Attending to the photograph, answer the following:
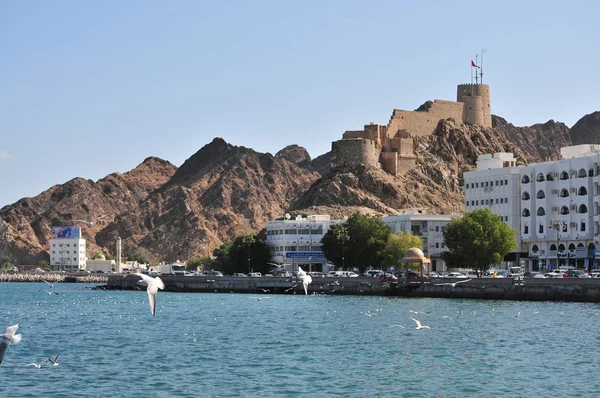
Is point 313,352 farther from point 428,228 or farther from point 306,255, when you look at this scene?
point 306,255

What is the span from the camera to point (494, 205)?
165 metres

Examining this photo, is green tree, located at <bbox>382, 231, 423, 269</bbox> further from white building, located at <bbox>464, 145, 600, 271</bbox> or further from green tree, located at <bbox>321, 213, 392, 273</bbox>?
white building, located at <bbox>464, 145, 600, 271</bbox>

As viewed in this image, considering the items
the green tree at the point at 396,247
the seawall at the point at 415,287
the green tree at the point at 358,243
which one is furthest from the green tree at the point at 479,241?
the green tree at the point at 358,243

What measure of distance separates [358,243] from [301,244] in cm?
2420

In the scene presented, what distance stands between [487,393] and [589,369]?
9.34m

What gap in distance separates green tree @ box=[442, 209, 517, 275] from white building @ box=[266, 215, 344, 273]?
1814 inches

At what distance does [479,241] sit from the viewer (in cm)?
13588

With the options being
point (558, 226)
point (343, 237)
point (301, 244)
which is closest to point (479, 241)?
point (558, 226)

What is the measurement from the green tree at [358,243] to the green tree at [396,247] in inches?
35.2

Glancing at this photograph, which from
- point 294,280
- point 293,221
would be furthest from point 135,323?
point 293,221

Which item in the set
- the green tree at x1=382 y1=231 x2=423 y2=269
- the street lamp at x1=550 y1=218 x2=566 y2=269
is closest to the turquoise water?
the street lamp at x1=550 y1=218 x2=566 y2=269

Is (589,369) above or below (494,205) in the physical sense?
below

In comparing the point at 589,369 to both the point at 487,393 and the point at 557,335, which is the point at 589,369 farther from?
the point at 557,335

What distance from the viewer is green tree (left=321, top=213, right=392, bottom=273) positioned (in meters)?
160
